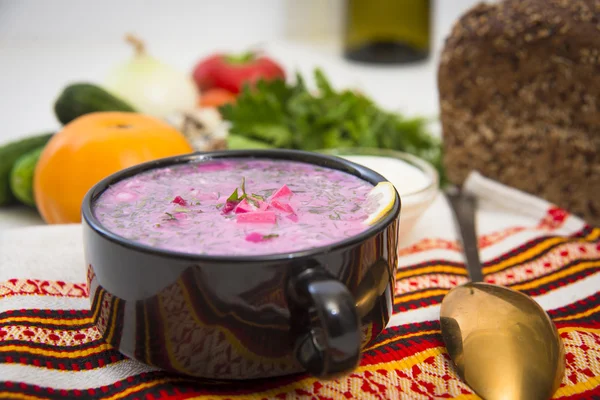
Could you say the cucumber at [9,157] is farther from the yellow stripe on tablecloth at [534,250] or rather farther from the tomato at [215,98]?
the yellow stripe on tablecloth at [534,250]

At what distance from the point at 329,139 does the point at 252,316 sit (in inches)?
38.3

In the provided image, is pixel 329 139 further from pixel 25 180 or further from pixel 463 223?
pixel 25 180

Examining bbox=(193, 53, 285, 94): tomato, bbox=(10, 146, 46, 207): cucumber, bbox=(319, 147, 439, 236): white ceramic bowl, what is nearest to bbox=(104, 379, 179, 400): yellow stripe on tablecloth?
bbox=(319, 147, 439, 236): white ceramic bowl

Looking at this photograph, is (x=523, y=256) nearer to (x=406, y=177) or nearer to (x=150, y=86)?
(x=406, y=177)

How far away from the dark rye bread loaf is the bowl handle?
877 mm

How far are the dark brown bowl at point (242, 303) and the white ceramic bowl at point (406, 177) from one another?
1.42 feet

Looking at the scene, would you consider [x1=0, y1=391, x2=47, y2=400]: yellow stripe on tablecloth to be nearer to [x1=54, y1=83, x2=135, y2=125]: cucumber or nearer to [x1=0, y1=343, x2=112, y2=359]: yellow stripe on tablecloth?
[x1=0, y1=343, x2=112, y2=359]: yellow stripe on tablecloth

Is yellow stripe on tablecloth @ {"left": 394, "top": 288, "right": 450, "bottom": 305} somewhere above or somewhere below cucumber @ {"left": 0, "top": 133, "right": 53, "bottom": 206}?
below

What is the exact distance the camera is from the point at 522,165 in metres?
1.48

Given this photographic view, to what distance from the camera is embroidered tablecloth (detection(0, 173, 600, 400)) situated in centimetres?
83

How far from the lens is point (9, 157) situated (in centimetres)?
154

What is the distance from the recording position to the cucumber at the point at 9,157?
1.53 m

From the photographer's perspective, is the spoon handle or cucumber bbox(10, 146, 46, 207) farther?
cucumber bbox(10, 146, 46, 207)

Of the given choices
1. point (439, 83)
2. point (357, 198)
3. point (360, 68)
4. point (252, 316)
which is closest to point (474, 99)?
point (439, 83)
